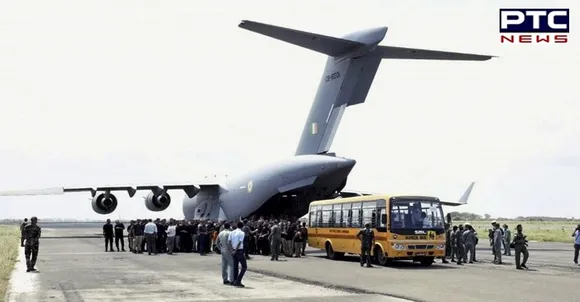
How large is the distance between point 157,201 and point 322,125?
1377 cm

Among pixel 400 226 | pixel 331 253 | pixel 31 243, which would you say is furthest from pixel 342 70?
pixel 31 243

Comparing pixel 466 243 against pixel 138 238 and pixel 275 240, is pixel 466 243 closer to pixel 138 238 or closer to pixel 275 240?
pixel 275 240

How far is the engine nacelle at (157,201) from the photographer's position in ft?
139

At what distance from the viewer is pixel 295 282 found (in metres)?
17.0

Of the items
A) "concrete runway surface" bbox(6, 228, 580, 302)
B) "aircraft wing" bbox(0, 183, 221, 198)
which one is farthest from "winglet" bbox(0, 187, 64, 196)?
"concrete runway surface" bbox(6, 228, 580, 302)

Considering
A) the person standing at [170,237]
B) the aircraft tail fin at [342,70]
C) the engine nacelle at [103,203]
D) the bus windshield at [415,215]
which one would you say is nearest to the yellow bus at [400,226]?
the bus windshield at [415,215]

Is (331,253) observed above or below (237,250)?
below

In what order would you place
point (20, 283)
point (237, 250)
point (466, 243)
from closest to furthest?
1. point (237, 250)
2. point (20, 283)
3. point (466, 243)

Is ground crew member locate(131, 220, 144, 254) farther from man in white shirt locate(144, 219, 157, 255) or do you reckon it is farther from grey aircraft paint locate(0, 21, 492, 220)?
grey aircraft paint locate(0, 21, 492, 220)

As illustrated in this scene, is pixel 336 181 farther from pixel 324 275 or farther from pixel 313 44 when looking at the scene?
pixel 324 275

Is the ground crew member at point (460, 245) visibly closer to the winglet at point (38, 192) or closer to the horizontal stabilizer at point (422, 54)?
the horizontal stabilizer at point (422, 54)

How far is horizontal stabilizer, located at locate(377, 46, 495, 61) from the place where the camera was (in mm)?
31342

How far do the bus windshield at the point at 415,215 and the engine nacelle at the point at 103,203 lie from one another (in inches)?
948

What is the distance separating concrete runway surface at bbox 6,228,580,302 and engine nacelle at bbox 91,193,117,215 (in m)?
17.9
